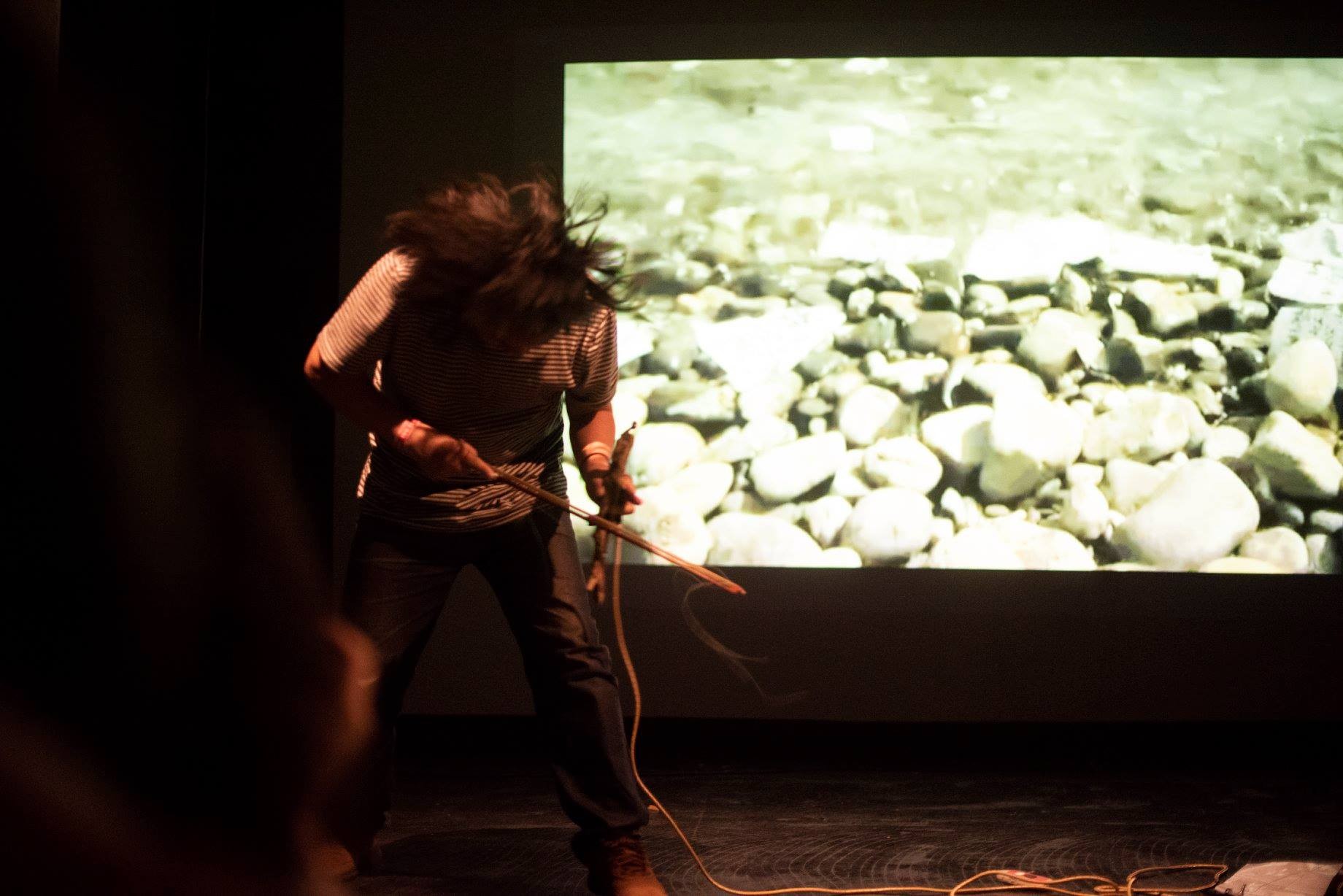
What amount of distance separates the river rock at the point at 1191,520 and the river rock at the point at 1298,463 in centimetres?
9

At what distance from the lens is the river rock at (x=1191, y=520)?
3068 mm

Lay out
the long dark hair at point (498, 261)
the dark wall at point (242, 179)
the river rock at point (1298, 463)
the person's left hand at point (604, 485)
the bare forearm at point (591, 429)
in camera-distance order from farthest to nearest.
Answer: the river rock at point (1298, 463) < the dark wall at point (242, 179) < the bare forearm at point (591, 429) < the person's left hand at point (604, 485) < the long dark hair at point (498, 261)

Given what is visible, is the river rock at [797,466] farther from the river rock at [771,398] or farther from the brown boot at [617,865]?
the brown boot at [617,865]

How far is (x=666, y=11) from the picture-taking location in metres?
3.27

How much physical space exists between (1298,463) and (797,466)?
1438 mm

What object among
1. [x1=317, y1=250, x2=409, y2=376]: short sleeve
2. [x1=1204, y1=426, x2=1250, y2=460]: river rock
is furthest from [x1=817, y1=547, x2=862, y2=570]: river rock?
[x1=317, y1=250, x2=409, y2=376]: short sleeve

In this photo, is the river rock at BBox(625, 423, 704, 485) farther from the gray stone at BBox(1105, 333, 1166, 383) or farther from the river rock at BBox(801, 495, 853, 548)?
the gray stone at BBox(1105, 333, 1166, 383)

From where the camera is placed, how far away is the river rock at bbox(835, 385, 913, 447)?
10.3ft

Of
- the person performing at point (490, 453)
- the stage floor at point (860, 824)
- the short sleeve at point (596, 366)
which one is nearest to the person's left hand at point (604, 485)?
the person performing at point (490, 453)

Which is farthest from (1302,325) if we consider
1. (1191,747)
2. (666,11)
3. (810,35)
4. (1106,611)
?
(666,11)

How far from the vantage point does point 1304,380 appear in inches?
121

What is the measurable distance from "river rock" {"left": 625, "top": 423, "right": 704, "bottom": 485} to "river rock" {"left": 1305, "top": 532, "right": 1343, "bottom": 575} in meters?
1.80

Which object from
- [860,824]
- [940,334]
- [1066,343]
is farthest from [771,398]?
[860,824]

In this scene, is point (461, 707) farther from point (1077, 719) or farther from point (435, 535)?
point (1077, 719)
